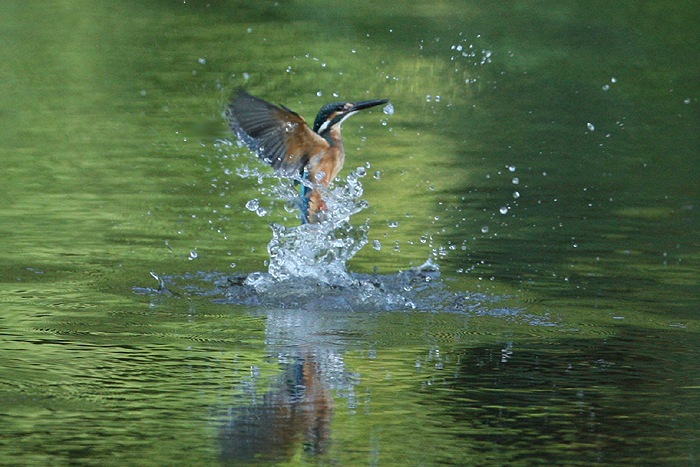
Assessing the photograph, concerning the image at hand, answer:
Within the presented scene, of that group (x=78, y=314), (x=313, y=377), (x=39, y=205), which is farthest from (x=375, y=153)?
(x=313, y=377)

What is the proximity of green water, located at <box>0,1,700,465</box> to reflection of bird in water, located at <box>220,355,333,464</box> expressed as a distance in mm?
14

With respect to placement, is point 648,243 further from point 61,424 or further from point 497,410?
point 61,424

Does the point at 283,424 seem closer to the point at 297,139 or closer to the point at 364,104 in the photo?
the point at 297,139

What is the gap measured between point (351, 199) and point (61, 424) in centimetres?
328

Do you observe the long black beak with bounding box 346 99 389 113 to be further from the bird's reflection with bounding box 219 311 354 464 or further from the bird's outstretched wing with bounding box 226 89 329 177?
the bird's reflection with bounding box 219 311 354 464

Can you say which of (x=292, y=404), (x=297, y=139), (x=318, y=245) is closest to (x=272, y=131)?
(x=297, y=139)

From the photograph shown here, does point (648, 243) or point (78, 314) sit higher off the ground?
point (648, 243)

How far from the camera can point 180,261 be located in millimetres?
8195

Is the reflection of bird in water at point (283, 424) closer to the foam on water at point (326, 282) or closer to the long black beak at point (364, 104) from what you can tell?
the foam on water at point (326, 282)

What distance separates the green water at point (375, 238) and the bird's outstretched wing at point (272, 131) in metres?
0.71

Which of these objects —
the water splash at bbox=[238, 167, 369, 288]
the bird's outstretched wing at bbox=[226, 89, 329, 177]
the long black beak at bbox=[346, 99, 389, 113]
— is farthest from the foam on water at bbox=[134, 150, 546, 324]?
the long black beak at bbox=[346, 99, 389, 113]

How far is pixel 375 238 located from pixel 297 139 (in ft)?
4.92

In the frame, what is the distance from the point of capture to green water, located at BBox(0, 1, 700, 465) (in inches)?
201

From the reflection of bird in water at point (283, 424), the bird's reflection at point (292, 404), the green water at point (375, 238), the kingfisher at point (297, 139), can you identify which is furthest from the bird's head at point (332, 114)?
the reflection of bird in water at point (283, 424)
